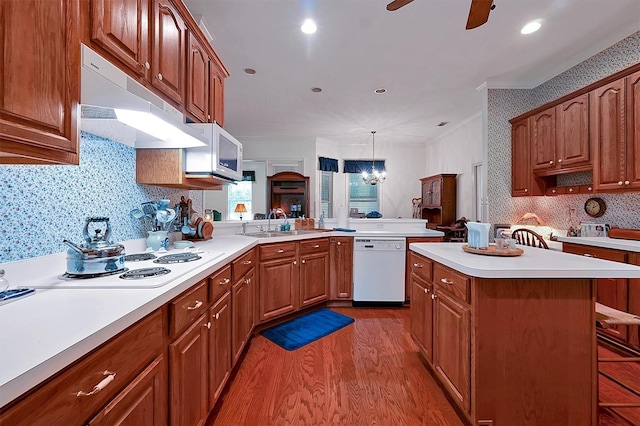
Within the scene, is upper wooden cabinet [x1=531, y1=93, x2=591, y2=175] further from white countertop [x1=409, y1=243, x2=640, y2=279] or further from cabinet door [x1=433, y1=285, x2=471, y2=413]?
cabinet door [x1=433, y1=285, x2=471, y2=413]

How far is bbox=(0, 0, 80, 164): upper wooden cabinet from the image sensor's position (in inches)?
29.5

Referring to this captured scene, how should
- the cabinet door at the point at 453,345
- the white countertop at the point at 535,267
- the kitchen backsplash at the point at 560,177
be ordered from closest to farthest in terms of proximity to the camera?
the white countertop at the point at 535,267 < the cabinet door at the point at 453,345 < the kitchen backsplash at the point at 560,177

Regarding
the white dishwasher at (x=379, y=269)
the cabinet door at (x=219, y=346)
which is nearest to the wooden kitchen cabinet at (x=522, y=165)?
the white dishwasher at (x=379, y=269)

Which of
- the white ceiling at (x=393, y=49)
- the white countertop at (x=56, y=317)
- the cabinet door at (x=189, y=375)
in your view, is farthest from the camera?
the white ceiling at (x=393, y=49)

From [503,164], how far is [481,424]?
3.33 meters

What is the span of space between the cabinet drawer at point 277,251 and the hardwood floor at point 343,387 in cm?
75

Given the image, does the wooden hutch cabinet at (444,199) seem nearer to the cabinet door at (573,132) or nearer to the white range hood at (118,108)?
the cabinet door at (573,132)

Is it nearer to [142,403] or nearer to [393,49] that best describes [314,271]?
[142,403]

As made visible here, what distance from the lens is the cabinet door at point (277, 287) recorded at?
2.65m

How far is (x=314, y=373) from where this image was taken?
2039 mm

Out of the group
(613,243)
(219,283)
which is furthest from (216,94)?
(613,243)

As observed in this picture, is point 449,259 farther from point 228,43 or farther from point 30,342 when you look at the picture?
point 228,43

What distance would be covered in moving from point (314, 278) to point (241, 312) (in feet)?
3.94

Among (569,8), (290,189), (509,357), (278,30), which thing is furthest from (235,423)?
(290,189)
